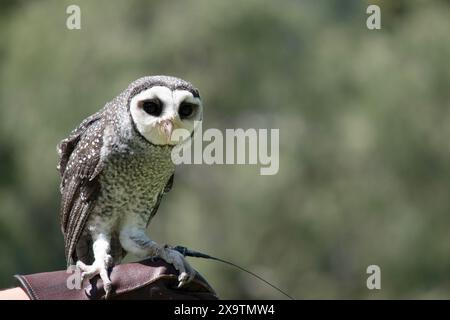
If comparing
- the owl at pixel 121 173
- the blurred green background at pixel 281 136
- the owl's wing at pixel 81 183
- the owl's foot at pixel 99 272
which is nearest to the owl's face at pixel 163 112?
the owl at pixel 121 173

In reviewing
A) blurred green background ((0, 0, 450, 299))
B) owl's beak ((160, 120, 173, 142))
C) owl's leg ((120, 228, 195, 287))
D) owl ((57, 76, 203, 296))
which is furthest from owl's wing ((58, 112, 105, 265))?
blurred green background ((0, 0, 450, 299))

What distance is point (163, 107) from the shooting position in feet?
9.10

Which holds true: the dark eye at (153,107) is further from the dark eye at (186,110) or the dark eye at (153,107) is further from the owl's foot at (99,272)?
the owl's foot at (99,272)

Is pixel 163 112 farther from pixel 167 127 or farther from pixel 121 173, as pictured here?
pixel 121 173

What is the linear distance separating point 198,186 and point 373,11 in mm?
2461

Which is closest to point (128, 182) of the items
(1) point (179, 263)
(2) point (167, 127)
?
(2) point (167, 127)

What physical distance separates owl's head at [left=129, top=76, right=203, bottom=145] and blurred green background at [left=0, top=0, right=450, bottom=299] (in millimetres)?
4416

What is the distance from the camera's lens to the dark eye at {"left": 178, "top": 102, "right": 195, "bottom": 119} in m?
2.77

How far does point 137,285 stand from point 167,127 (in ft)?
1.65

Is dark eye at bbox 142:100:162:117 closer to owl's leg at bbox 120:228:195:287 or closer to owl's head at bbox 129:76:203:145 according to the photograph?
owl's head at bbox 129:76:203:145

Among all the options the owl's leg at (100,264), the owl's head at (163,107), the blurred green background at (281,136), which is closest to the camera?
the owl's leg at (100,264)

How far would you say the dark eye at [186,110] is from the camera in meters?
2.77
